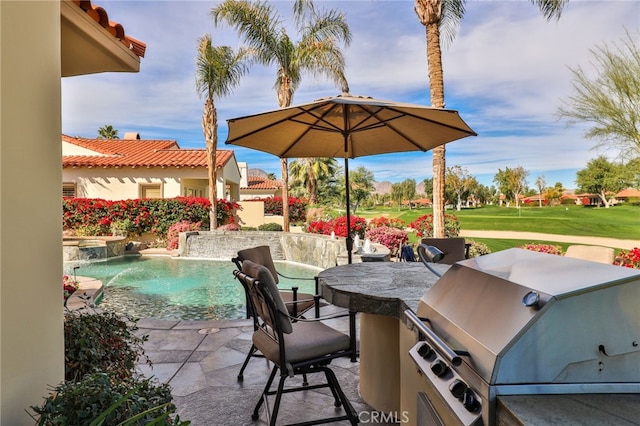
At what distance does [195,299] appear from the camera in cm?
737

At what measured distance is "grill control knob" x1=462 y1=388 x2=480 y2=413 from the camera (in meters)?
1.03

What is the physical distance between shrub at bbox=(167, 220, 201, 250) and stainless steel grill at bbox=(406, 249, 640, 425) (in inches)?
568

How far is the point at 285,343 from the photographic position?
2.36m

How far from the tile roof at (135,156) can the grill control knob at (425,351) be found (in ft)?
56.0

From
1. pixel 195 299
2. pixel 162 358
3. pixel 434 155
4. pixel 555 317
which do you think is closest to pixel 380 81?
pixel 434 155

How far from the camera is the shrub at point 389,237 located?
29.9 ft

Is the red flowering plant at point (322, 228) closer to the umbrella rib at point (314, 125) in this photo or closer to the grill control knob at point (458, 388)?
the umbrella rib at point (314, 125)

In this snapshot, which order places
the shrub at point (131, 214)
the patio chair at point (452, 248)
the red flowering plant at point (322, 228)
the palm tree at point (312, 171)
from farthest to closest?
1. the palm tree at point (312, 171)
2. the shrub at point (131, 214)
3. the red flowering plant at point (322, 228)
4. the patio chair at point (452, 248)

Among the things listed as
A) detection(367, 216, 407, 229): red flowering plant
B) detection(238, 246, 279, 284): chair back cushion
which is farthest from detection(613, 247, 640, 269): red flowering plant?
detection(238, 246, 279, 284): chair back cushion

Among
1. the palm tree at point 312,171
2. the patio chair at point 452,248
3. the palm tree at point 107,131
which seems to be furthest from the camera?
the palm tree at point 107,131

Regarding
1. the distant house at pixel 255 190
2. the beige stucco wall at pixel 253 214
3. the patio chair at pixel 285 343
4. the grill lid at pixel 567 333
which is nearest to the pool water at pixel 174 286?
the patio chair at pixel 285 343

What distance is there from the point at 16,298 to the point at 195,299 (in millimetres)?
5890

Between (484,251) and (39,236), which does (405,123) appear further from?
A: (484,251)

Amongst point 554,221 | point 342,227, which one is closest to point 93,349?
point 342,227
